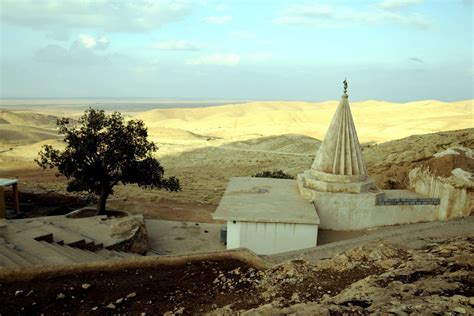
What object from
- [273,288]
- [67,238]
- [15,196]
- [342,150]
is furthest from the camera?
[15,196]

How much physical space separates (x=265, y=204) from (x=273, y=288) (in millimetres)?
6599

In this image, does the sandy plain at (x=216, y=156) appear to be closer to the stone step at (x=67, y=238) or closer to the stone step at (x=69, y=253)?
the stone step at (x=67, y=238)

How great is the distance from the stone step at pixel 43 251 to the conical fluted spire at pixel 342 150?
9.01m

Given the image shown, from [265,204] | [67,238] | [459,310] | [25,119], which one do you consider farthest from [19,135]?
[459,310]

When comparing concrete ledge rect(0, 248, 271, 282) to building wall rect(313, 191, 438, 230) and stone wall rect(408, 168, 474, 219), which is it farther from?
stone wall rect(408, 168, 474, 219)

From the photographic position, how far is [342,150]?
1423cm

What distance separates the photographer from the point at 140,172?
16.1m

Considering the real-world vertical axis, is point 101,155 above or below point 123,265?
above

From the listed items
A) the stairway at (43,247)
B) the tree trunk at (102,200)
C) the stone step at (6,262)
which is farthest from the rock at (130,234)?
the stone step at (6,262)

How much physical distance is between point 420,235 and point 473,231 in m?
1.45

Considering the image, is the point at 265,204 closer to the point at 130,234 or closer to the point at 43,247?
the point at 130,234

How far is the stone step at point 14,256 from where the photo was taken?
27.9ft

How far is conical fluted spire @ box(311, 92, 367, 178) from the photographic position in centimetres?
1407

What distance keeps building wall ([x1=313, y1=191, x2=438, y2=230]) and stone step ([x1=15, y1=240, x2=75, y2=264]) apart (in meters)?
8.10
